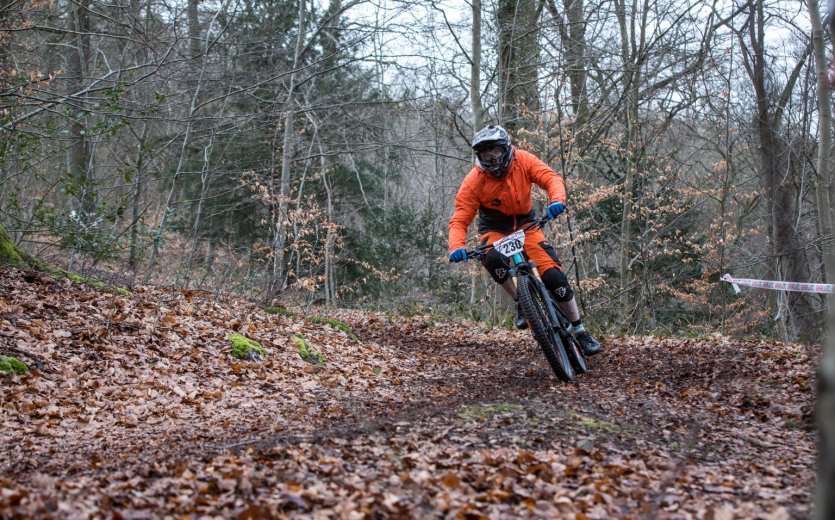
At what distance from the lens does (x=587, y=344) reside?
7.26m

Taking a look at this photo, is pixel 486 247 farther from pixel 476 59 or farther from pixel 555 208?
pixel 476 59

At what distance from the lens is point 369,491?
10.5 feet

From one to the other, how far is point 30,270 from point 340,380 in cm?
423

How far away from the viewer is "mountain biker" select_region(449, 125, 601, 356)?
6.75 m

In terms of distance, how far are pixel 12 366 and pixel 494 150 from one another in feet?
15.2

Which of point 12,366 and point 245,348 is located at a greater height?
point 12,366

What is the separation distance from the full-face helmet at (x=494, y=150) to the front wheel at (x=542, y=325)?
1120mm

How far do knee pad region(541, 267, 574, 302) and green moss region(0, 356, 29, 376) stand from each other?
4769 mm

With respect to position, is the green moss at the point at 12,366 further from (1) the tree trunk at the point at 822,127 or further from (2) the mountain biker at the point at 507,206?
(1) the tree trunk at the point at 822,127

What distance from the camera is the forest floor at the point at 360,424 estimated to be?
123 inches

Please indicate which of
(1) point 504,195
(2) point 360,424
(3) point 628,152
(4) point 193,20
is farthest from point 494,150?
(3) point 628,152

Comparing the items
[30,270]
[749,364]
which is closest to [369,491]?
[749,364]

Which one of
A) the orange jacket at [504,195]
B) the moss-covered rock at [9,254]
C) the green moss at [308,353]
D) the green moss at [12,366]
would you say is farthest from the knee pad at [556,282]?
the moss-covered rock at [9,254]

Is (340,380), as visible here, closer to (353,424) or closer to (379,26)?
(353,424)
